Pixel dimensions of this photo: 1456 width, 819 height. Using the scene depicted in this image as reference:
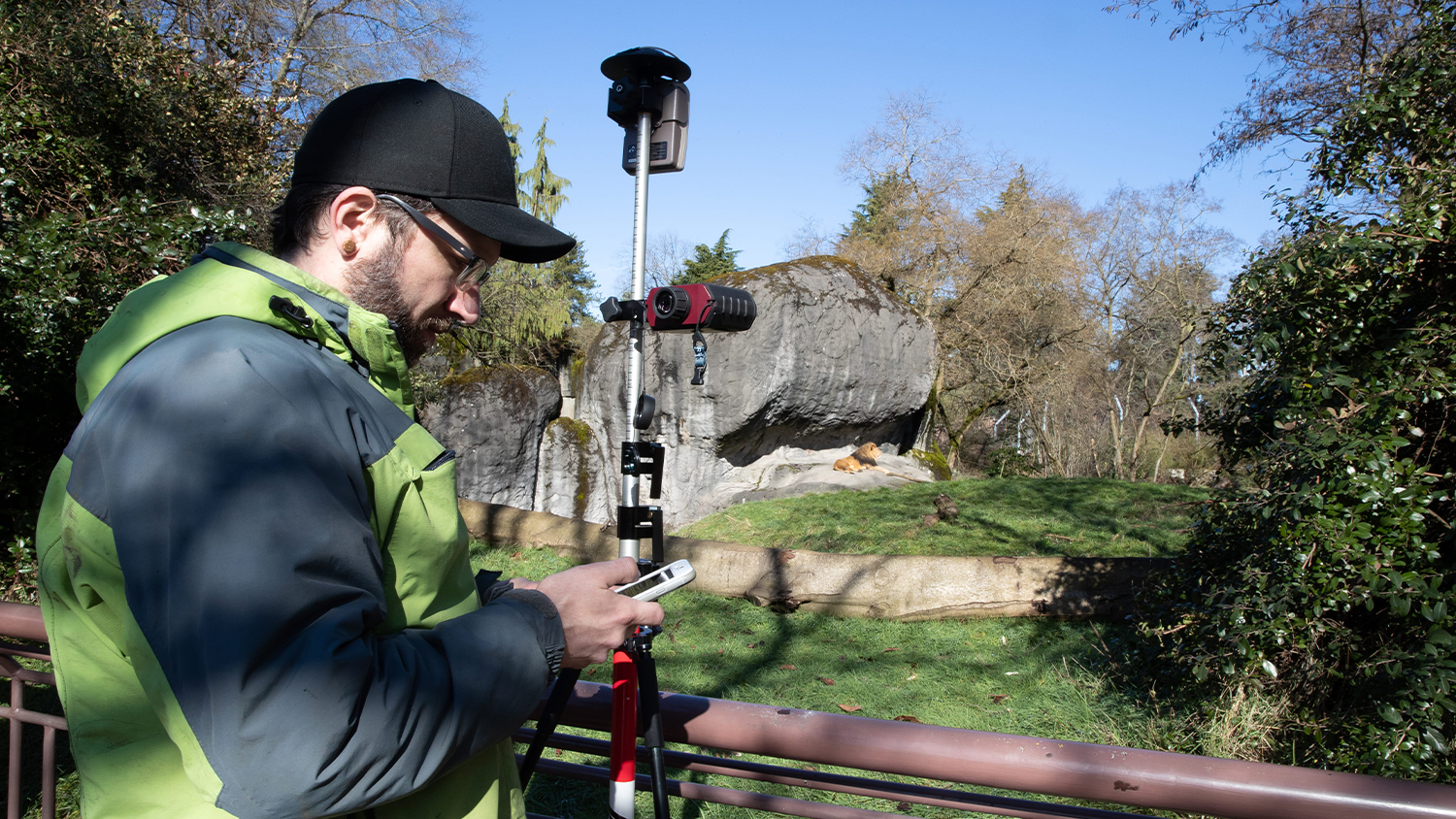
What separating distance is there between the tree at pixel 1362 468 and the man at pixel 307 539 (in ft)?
9.07

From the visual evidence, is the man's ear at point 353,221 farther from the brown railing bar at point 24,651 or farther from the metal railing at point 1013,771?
the brown railing bar at point 24,651

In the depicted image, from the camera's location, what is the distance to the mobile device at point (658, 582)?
1.38m

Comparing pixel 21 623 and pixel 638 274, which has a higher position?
pixel 638 274

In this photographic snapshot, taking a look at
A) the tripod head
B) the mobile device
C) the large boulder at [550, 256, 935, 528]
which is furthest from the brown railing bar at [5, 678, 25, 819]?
the large boulder at [550, 256, 935, 528]

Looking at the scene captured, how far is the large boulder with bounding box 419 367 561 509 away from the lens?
14.2 meters

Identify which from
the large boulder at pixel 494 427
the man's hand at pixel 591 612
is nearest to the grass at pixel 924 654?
the man's hand at pixel 591 612

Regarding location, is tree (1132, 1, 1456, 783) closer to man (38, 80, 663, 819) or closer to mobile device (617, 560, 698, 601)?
mobile device (617, 560, 698, 601)

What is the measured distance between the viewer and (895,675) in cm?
500

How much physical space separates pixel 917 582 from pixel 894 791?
4.52 m

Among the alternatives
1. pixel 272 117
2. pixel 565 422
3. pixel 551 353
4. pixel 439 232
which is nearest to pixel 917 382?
pixel 565 422

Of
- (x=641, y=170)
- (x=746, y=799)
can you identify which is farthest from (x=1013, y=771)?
(x=641, y=170)

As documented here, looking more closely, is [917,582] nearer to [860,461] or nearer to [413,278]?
[413,278]

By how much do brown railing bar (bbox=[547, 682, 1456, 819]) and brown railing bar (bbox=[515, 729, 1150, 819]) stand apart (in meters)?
0.11

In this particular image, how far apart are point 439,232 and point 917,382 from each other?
12810mm
